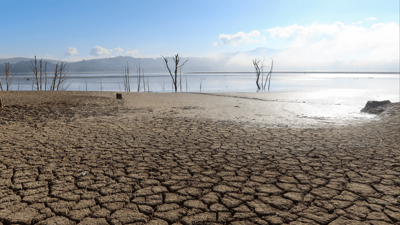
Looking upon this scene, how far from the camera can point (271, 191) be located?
2.60 meters

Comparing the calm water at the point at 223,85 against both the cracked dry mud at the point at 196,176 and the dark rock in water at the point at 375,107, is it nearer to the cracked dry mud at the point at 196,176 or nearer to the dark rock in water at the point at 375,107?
the dark rock in water at the point at 375,107

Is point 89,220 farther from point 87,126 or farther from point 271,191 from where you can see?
point 87,126

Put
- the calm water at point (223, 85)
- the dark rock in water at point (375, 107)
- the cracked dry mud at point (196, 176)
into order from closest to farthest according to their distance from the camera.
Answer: the cracked dry mud at point (196, 176)
the dark rock in water at point (375, 107)
the calm water at point (223, 85)

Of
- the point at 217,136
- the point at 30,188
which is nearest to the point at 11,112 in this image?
the point at 30,188

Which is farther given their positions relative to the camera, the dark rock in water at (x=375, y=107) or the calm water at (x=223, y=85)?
the calm water at (x=223, y=85)

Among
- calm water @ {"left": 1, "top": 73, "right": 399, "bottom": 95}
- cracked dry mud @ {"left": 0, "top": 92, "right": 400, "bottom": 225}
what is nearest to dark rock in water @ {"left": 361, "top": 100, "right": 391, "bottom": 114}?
cracked dry mud @ {"left": 0, "top": 92, "right": 400, "bottom": 225}

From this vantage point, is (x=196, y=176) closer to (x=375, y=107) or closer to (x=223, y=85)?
(x=375, y=107)

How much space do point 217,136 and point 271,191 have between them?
2.37 m

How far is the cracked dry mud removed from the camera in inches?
85.8

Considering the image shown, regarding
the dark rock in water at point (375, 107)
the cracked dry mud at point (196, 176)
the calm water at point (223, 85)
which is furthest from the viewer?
the calm water at point (223, 85)

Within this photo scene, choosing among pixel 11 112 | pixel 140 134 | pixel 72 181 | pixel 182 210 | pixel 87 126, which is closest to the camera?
pixel 182 210

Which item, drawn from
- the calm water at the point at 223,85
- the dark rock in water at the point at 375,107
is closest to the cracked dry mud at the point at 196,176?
the dark rock in water at the point at 375,107

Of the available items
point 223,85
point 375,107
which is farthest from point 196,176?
point 223,85

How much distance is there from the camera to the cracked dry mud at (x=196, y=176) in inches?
85.8
